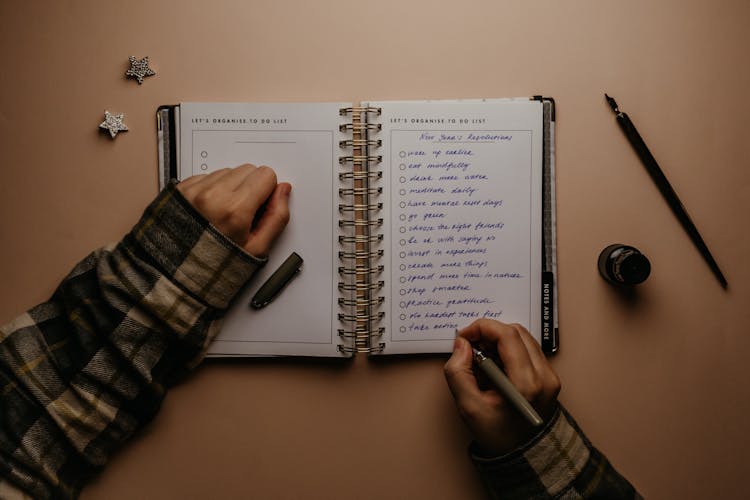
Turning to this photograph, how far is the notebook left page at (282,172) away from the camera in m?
0.67

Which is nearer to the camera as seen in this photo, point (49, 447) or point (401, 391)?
point (49, 447)

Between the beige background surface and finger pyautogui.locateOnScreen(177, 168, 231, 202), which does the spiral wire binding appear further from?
finger pyautogui.locateOnScreen(177, 168, 231, 202)

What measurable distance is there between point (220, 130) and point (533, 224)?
1.73 ft

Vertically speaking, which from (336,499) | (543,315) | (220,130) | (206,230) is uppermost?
(220,130)

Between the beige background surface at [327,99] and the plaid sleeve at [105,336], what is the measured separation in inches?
3.6

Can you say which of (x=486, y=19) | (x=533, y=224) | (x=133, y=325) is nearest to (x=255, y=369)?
(x=133, y=325)

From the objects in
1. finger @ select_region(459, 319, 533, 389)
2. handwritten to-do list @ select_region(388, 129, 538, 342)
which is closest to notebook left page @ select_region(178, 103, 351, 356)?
handwritten to-do list @ select_region(388, 129, 538, 342)

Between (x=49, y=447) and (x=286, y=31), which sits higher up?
(x=286, y=31)

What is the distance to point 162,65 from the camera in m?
0.68

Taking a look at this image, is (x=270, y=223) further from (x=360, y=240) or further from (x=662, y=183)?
(x=662, y=183)

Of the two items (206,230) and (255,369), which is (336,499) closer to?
(255,369)

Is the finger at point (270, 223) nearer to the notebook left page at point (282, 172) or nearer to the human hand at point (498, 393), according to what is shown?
the notebook left page at point (282, 172)

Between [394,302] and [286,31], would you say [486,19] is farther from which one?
[394,302]

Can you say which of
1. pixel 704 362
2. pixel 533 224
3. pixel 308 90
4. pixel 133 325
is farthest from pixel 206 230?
pixel 704 362
